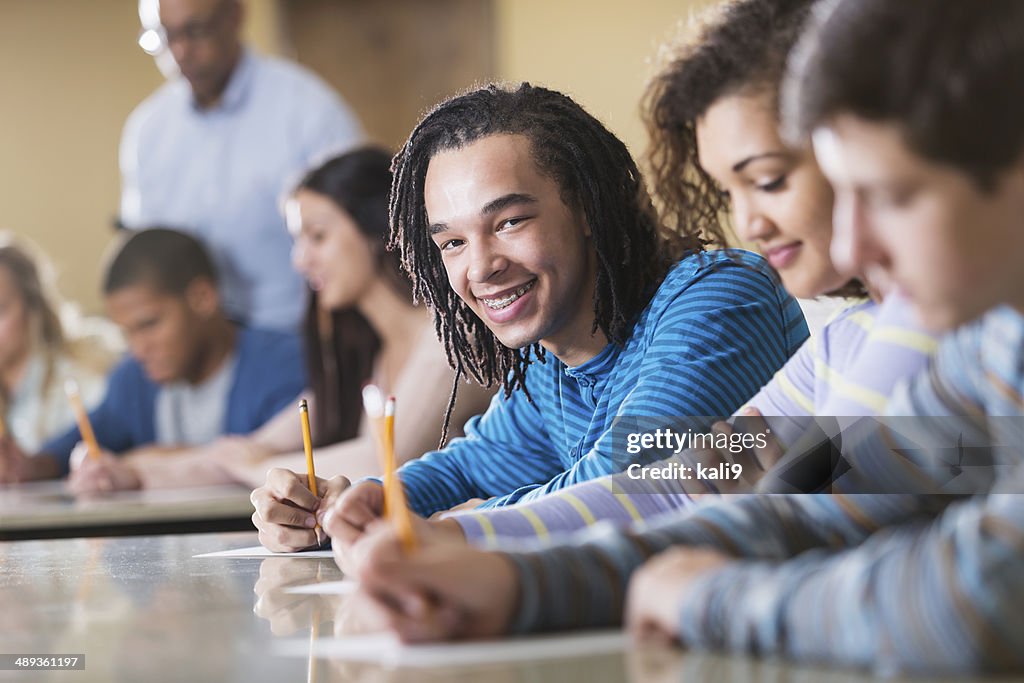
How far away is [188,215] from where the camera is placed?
3025mm

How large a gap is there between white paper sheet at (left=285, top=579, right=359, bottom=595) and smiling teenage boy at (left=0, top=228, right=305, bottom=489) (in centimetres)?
163

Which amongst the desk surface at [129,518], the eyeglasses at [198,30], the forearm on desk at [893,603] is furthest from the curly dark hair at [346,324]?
the forearm on desk at [893,603]

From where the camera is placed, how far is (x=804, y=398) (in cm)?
90

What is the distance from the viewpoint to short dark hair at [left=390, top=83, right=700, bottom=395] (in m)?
1.05

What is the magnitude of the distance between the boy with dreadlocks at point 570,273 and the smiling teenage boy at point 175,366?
57.4 inches

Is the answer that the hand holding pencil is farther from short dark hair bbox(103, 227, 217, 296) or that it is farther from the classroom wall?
the classroom wall

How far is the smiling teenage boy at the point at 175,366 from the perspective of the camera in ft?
8.43

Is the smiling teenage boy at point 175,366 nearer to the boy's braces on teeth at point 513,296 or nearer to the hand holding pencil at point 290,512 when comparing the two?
the hand holding pencil at point 290,512

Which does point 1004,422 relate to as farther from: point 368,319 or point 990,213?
point 368,319

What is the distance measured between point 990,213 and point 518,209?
51cm

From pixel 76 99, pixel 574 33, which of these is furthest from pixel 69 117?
pixel 574 33

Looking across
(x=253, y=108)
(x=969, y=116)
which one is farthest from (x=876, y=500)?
(x=253, y=108)

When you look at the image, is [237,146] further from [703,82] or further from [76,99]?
[703,82]

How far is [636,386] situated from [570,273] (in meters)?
0.13
